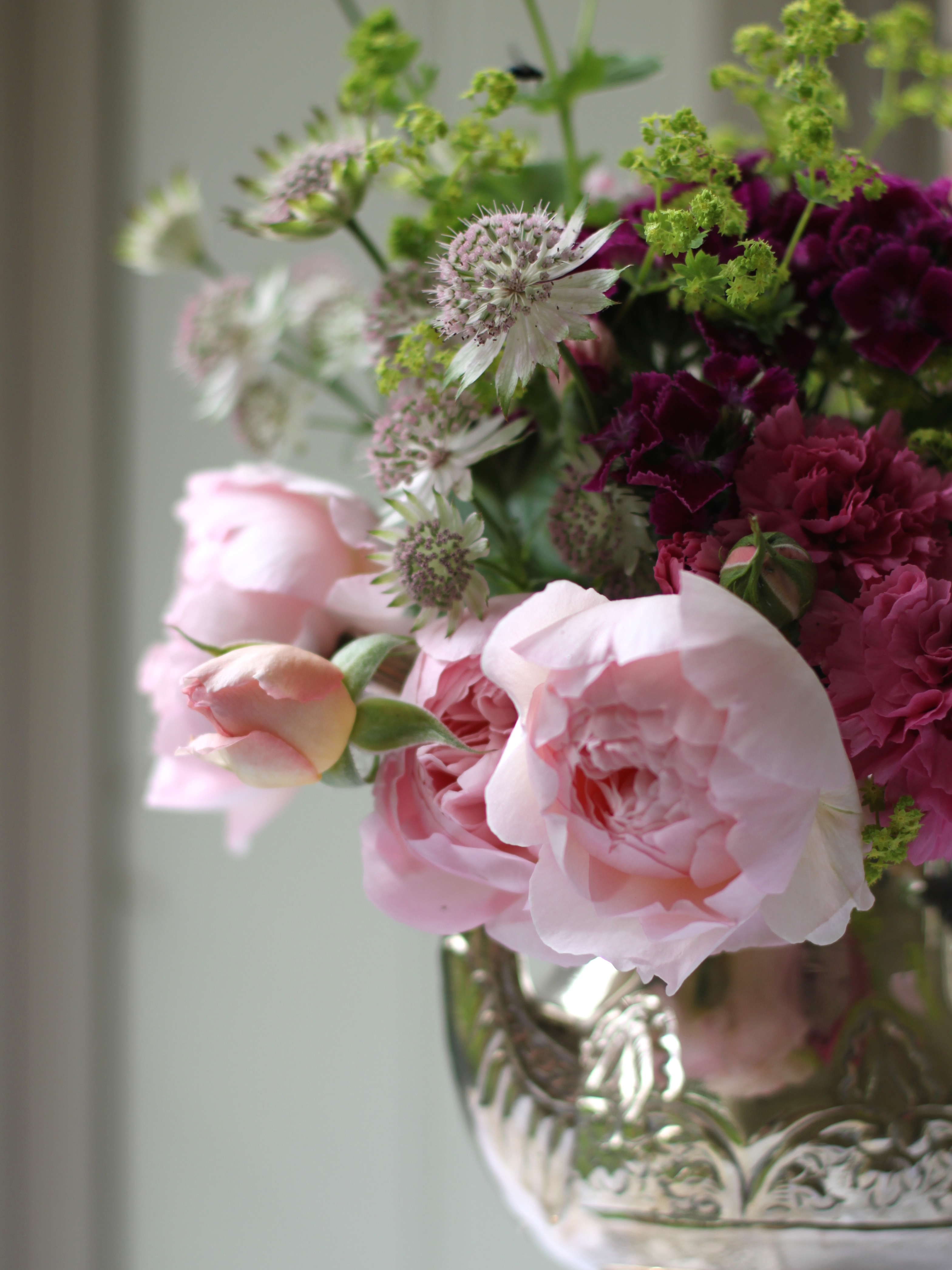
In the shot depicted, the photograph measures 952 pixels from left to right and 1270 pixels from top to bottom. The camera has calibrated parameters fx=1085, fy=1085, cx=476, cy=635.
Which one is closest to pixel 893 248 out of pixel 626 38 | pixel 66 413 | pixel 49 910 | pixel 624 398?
pixel 624 398

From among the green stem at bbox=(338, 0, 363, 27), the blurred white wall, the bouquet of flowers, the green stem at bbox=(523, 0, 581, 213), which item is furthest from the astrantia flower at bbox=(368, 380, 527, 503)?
the blurred white wall

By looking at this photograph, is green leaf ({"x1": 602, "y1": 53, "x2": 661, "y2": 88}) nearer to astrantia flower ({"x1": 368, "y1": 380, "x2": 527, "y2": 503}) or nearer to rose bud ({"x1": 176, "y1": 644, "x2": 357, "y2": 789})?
astrantia flower ({"x1": 368, "y1": 380, "x2": 527, "y2": 503})

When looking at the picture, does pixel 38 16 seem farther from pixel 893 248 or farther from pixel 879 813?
pixel 879 813

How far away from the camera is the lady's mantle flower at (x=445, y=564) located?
0.34m

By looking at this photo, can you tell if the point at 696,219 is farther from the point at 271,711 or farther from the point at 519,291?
the point at 271,711

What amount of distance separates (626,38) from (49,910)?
825 millimetres

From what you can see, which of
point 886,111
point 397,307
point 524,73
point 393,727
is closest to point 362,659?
point 393,727

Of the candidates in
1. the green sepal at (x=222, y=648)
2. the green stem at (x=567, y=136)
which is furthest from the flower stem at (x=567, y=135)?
the green sepal at (x=222, y=648)

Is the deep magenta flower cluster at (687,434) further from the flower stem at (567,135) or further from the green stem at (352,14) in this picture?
the green stem at (352,14)

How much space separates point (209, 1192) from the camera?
0.92 metres

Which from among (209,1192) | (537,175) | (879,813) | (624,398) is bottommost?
(209,1192)

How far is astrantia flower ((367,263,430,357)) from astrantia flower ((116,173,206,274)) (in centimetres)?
19

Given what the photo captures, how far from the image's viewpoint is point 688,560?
31cm

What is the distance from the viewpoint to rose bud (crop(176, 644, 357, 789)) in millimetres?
315
